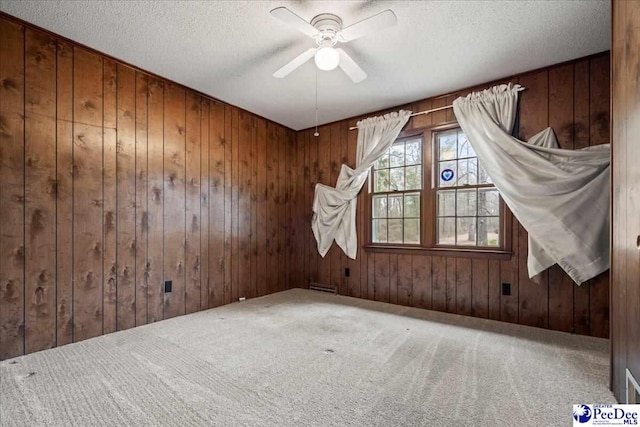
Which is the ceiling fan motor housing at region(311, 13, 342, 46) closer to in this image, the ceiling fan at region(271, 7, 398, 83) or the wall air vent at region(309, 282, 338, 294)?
A: the ceiling fan at region(271, 7, 398, 83)

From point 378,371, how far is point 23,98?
3257mm

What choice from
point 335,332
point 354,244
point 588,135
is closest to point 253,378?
point 335,332

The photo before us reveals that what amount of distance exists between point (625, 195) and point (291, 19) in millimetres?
2103

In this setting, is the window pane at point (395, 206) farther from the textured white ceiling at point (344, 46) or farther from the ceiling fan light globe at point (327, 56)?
the ceiling fan light globe at point (327, 56)

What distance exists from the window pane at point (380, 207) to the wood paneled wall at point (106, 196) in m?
1.69

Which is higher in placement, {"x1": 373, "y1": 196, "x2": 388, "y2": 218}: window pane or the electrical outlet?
{"x1": 373, "y1": 196, "x2": 388, "y2": 218}: window pane

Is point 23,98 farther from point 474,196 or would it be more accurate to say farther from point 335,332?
point 474,196

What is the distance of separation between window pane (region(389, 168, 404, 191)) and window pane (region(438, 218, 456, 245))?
652mm

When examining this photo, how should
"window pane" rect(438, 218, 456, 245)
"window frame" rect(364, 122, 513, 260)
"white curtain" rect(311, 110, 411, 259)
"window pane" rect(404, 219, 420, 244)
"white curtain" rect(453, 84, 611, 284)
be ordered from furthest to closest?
"white curtain" rect(311, 110, 411, 259)
"window pane" rect(404, 219, 420, 244)
"window pane" rect(438, 218, 456, 245)
"window frame" rect(364, 122, 513, 260)
"white curtain" rect(453, 84, 611, 284)

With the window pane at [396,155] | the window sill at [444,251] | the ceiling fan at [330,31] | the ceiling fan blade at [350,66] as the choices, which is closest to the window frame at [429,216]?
the window sill at [444,251]

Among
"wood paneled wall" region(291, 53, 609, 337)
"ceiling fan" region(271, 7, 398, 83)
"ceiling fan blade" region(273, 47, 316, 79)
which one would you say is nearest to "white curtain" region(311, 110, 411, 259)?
"wood paneled wall" region(291, 53, 609, 337)

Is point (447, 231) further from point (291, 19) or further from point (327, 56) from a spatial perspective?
point (291, 19)

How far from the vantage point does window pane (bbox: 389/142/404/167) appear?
152 inches

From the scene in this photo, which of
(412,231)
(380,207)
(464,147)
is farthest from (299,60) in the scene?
(412,231)
